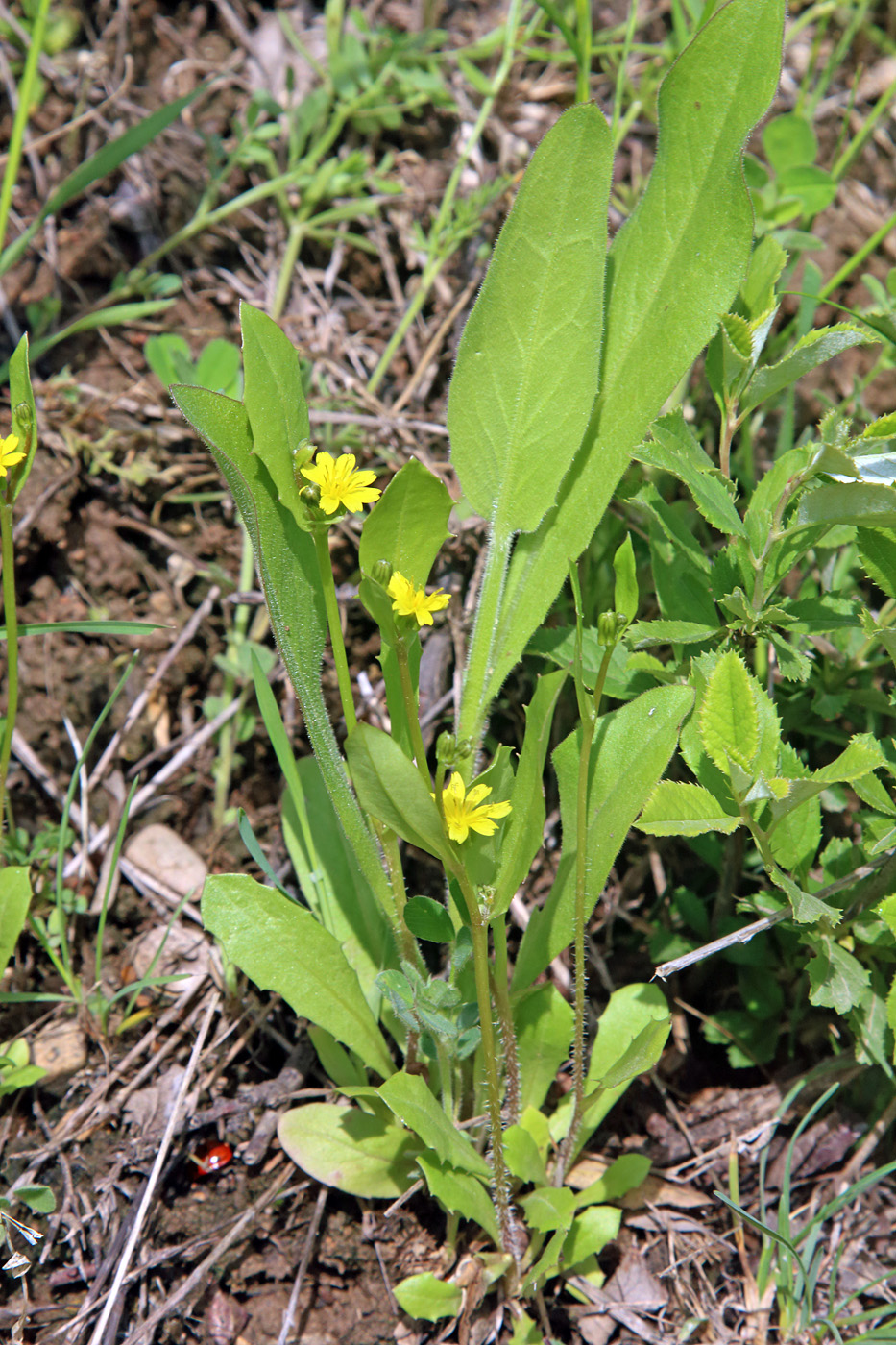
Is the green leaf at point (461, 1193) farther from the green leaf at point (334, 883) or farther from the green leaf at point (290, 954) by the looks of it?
the green leaf at point (334, 883)

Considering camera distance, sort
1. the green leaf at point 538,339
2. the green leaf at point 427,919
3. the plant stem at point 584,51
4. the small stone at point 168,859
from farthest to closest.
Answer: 1. the small stone at point 168,859
2. the plant stem at point 584,51
3. the green leaf at point 538,339
4. the green leaf at point 427,919

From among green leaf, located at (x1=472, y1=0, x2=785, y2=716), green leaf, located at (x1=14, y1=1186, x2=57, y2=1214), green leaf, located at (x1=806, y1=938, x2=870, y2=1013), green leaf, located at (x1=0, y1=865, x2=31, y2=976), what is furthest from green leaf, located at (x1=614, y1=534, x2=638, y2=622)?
green leaf, located at (x1=14, y1=1186, x2=57, y2=1214)

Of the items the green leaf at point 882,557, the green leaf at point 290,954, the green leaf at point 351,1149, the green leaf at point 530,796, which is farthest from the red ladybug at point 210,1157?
the green leaf at point 882,557

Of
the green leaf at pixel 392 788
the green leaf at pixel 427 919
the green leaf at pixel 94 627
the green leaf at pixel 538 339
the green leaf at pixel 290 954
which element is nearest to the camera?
the green leaf at pixel 392 788

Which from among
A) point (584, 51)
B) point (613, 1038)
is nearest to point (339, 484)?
point (613, 1038)

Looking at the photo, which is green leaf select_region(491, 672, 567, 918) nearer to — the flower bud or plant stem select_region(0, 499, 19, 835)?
the flower bud

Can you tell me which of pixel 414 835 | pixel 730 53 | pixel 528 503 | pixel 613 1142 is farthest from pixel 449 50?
pixel 613 1142
